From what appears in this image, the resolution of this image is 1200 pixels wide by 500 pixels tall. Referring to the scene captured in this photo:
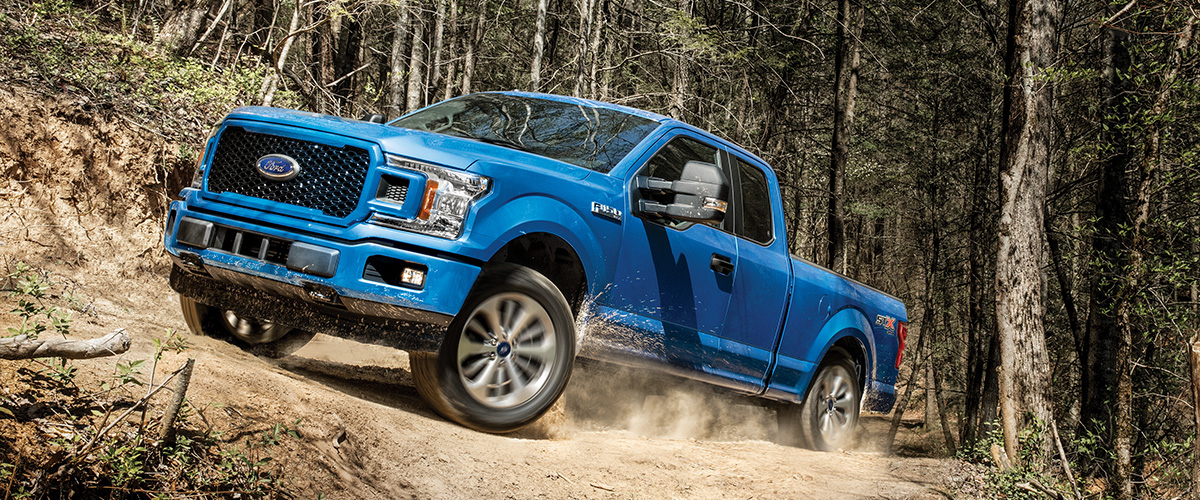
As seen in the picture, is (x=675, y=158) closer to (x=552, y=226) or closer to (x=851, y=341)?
(x=552, y=226)

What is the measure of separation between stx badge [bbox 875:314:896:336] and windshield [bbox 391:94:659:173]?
3176mm

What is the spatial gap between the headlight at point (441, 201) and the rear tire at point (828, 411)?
3.87 m

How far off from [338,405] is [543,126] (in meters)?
2.29

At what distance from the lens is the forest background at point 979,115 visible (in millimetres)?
7523

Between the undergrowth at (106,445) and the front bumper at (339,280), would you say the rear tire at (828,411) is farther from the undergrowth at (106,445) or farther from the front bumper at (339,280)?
the undergrowth at (106,445)

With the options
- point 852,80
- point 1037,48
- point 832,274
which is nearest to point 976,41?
point 852,80

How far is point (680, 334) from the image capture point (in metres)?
5.54

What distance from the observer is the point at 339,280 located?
4086 mm

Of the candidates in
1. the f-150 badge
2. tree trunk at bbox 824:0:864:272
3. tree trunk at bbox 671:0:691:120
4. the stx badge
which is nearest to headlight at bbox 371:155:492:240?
the f-150 badge

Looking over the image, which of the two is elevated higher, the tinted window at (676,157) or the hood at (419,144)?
the tinted window at (676,157)

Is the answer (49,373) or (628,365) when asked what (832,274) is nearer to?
(628,365)

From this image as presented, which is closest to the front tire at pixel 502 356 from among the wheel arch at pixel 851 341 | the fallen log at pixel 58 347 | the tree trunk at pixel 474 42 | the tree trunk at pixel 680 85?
the fallen log at pixel 58 347

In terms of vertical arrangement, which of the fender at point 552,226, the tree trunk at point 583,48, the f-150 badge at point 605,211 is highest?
the tree trunk at point 583,48

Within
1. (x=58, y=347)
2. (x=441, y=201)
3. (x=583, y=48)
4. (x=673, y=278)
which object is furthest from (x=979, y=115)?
(x=58, y=347)
